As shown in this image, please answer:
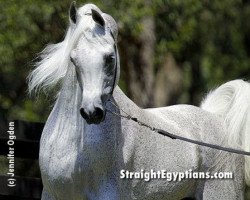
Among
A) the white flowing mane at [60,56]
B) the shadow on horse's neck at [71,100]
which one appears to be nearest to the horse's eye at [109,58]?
the white flowing mane at [60,56]

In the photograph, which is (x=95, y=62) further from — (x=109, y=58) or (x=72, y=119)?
(x=72, y=119)

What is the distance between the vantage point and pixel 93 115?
4.74 meters

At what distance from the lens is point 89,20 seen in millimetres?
5043

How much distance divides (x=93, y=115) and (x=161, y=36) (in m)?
4.99

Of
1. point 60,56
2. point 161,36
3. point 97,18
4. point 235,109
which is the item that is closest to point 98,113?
point 97,18

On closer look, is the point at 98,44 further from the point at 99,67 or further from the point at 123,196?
the point at 123,196

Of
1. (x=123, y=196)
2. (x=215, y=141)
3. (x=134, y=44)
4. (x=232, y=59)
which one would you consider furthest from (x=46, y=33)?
(x=123, y=196)

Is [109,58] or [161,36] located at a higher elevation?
[161,36]

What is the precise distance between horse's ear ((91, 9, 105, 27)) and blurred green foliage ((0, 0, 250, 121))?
2.54m

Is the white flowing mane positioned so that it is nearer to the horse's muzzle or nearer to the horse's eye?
the horse's eye

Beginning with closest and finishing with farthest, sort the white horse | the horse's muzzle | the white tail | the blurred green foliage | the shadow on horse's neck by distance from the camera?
the horse's muzzle → the white horse → the shadow on horse's neck → the white tail → the blurred green foliage

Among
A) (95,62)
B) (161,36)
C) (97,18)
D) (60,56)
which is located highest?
(161,36)

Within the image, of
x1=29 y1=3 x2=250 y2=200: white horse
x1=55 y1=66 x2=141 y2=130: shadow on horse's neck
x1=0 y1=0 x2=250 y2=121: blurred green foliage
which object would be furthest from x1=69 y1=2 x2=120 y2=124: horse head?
x1=0 y1=0 x2=250 y2=121: blurred green foliage

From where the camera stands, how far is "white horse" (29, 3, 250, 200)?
4898 mm
